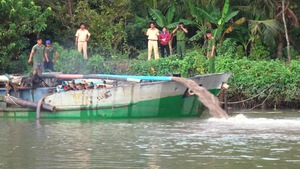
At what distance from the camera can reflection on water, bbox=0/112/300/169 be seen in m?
13.1

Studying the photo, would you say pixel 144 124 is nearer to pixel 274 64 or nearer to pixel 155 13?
pixel 274 64

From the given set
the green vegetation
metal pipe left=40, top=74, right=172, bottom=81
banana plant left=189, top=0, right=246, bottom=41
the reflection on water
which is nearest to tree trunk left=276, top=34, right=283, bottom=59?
the green vegetation

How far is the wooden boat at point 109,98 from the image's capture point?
20062 millimetres

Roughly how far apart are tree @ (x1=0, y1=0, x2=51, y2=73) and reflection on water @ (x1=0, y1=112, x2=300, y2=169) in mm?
6432

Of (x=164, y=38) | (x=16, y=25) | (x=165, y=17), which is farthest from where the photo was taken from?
(x=165, y=17)

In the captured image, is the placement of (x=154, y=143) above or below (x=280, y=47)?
below

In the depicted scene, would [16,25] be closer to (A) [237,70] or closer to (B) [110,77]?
(B) [110,77]

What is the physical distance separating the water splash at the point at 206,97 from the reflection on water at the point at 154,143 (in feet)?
1.00

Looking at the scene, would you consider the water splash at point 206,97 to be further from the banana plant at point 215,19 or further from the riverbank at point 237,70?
the banana plant at point 215,19

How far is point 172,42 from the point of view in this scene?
30.2m

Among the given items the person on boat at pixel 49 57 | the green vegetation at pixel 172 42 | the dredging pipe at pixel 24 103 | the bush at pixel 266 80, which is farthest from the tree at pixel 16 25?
the bush at pixel 266 80

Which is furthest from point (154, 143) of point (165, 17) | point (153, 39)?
point (165, 17)

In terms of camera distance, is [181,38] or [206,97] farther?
[181,38]

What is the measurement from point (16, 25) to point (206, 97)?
980cm
